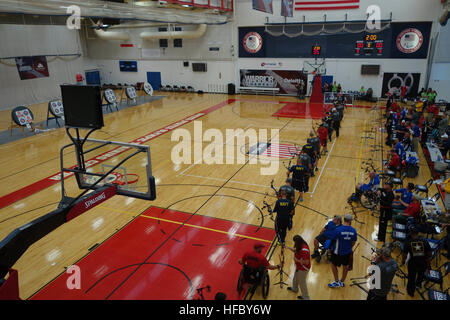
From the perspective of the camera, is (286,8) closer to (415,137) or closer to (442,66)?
(442,66)

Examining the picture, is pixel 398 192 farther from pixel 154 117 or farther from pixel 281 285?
pixel 154 117

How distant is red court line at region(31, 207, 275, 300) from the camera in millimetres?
7090

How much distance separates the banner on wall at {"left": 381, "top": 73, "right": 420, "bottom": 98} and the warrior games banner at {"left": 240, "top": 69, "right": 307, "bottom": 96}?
6.58 m

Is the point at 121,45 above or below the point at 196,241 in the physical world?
above

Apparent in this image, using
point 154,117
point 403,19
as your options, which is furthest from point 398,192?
point 403,19

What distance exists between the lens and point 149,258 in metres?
8.20

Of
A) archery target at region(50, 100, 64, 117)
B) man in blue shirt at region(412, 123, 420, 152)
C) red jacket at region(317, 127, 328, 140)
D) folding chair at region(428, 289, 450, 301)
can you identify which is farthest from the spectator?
archery target at region(50, 100, 64, 117)

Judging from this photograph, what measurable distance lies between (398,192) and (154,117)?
56.3 feet

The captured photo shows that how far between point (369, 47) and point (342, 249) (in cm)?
2416

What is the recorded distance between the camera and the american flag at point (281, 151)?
599 inches

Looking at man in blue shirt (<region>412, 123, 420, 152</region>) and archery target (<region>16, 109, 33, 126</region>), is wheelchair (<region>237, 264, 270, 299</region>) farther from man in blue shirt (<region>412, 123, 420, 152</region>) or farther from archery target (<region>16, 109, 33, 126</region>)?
archery target (<region>16, 109, 33, 126</region>)

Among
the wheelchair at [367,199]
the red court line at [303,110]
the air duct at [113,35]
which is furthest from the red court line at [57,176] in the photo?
the air duct at [113,35]

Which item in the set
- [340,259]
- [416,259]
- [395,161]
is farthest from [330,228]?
[395,161]

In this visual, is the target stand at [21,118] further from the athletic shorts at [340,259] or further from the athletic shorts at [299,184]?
the athletic shorts at [340,259]
